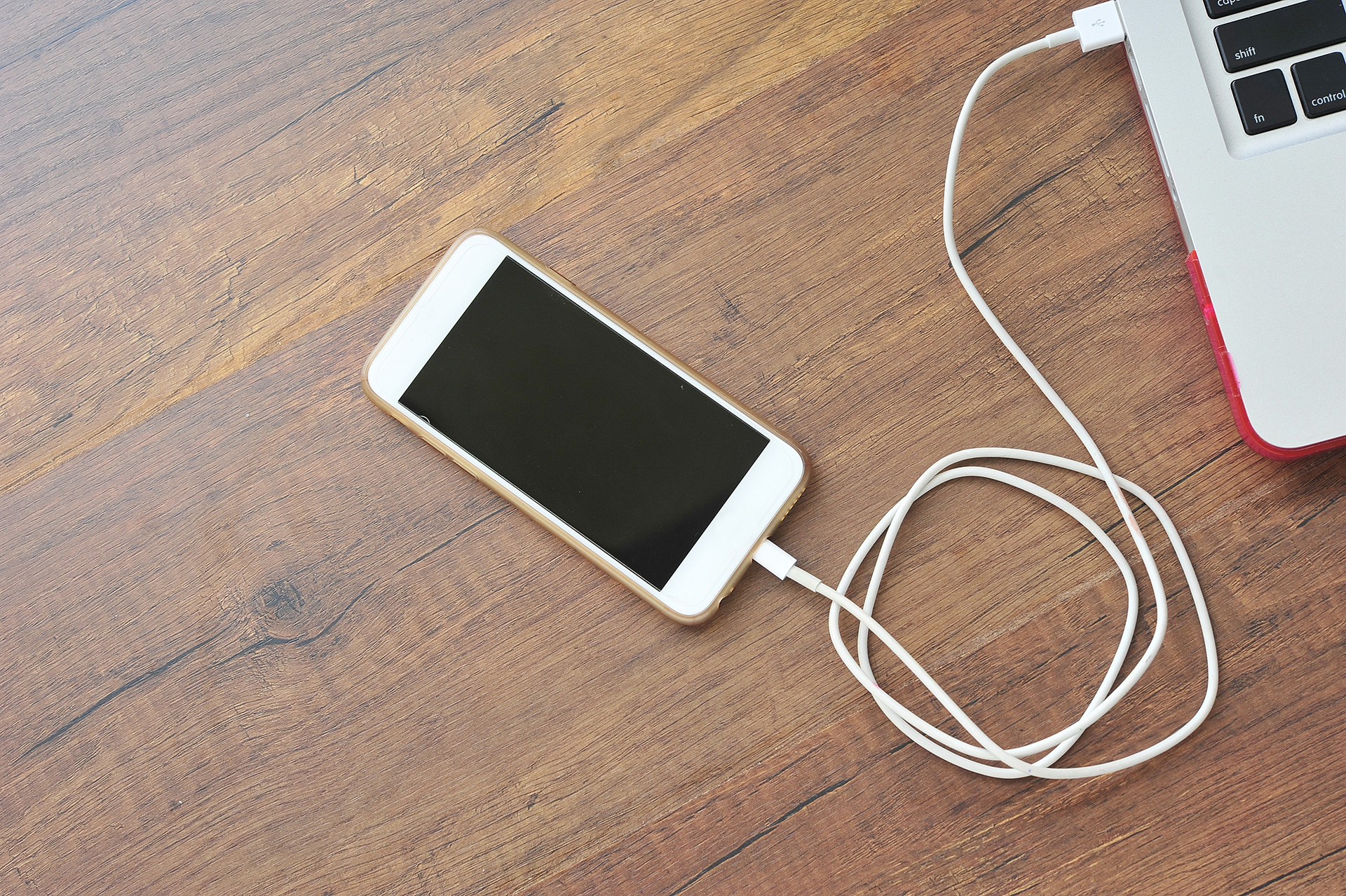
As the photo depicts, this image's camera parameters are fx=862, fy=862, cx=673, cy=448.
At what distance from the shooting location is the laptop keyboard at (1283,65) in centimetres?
47

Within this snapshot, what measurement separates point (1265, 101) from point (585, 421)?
0.42 metres

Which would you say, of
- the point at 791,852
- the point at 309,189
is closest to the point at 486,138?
the point at 309,189

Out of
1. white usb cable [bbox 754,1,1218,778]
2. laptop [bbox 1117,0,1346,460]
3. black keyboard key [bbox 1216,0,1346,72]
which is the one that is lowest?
white usb cable [bbox 754,1,1218,778]

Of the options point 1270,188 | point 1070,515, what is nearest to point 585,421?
point 1070,515

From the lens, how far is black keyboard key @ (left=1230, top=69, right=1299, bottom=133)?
470 mm

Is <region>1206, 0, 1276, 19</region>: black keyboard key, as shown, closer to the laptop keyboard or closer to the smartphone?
the laptop keyboard

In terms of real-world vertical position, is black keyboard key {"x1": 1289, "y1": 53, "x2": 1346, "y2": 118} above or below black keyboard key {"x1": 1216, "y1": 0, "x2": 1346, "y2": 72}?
below

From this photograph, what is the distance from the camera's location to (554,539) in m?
0.55

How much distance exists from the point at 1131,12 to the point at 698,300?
298 millimetres

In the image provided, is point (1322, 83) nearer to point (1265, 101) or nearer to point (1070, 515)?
point (1265, 101)

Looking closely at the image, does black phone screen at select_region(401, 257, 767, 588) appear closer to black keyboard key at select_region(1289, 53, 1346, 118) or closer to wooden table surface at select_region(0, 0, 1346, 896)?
wooden table surface at select_region(0, 0, 1346, 896)

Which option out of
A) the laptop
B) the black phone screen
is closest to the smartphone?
the black phone screen

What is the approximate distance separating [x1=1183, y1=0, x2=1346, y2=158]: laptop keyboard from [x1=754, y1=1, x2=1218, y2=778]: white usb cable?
0.22ft

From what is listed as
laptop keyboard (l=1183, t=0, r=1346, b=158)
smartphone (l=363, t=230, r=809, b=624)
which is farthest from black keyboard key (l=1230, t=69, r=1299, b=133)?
smartphone (l=363, t=230, r=809, b=624)
